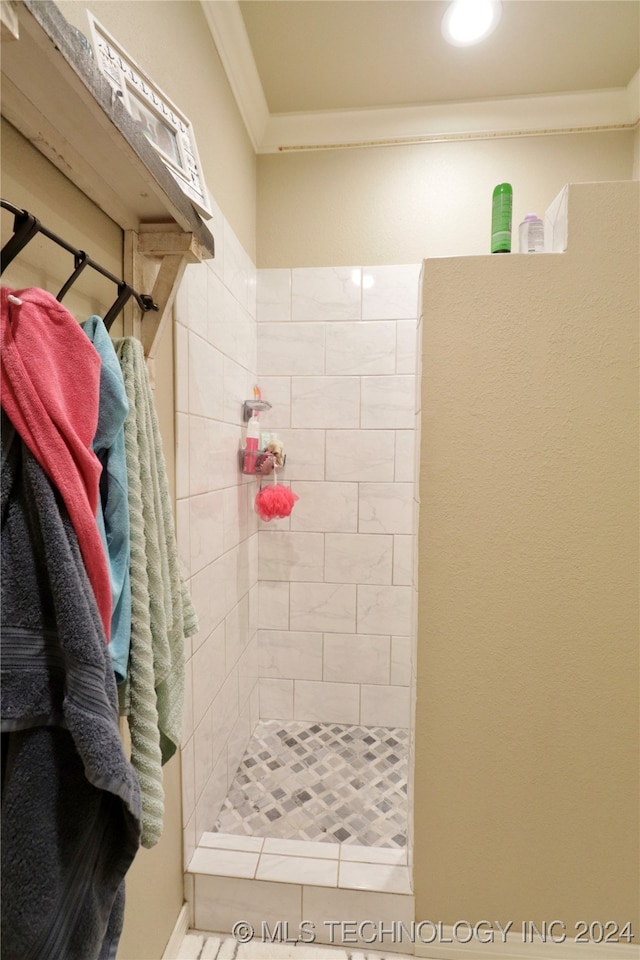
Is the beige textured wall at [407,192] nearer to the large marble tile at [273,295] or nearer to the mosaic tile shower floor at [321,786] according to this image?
the large marble tile at [273,295]

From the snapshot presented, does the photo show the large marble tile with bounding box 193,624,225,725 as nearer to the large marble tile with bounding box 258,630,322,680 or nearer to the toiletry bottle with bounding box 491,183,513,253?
the large marble tile with bounding box 258,630,322,680

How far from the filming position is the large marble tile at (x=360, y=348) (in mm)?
1875

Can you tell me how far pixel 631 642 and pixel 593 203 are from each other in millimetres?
998

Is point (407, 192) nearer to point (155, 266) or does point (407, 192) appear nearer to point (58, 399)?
point (155, 266)

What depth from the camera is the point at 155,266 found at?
91 centimetres

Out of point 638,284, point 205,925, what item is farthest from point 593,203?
point 205,925

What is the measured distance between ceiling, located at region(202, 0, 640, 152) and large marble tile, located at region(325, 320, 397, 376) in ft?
2.37

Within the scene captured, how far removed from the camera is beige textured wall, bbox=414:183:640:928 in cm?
105

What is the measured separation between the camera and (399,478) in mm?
1893

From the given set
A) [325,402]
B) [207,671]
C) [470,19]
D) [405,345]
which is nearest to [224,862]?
[207,671]

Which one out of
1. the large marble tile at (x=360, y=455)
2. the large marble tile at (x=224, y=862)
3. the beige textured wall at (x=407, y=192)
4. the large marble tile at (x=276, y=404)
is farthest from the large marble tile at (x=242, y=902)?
the beige textured wall at (x=407, y=192)

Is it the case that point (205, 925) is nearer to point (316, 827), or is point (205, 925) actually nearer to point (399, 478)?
point (316, 827)

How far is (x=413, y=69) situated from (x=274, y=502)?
1614mm

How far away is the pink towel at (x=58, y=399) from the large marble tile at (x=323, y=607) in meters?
1.45
